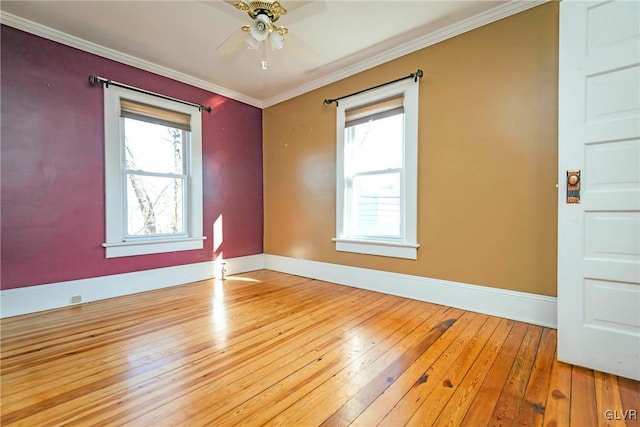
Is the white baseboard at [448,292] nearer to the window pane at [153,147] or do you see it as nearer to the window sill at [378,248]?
the window sill at [378,248]

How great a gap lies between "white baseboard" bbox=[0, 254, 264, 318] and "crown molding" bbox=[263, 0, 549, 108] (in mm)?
2940

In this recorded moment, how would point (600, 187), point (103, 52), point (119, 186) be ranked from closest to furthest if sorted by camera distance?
point (600, 187) → point (103, 52) → point (119, 186)

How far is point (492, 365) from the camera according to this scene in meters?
1.74

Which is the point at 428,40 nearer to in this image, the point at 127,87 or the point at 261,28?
the point at 261,28

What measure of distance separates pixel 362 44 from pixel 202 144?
2455 mm

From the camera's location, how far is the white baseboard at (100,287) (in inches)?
102

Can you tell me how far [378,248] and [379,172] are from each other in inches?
36.2

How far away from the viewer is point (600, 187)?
1.67 meters

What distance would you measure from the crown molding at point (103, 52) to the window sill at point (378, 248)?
2777 mm

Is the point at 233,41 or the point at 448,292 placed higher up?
the point at 233,41

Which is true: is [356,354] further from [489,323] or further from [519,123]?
[519,123]

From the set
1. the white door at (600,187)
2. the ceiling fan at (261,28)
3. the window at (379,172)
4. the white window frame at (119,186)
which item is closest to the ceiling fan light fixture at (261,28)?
the ceiling fan at (261,28)

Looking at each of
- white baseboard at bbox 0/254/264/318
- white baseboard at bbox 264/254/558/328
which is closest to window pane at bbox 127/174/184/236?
white baseboard at bbox 0/254/264/318

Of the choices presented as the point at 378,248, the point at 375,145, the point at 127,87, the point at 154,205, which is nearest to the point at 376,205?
the point at 378,248
